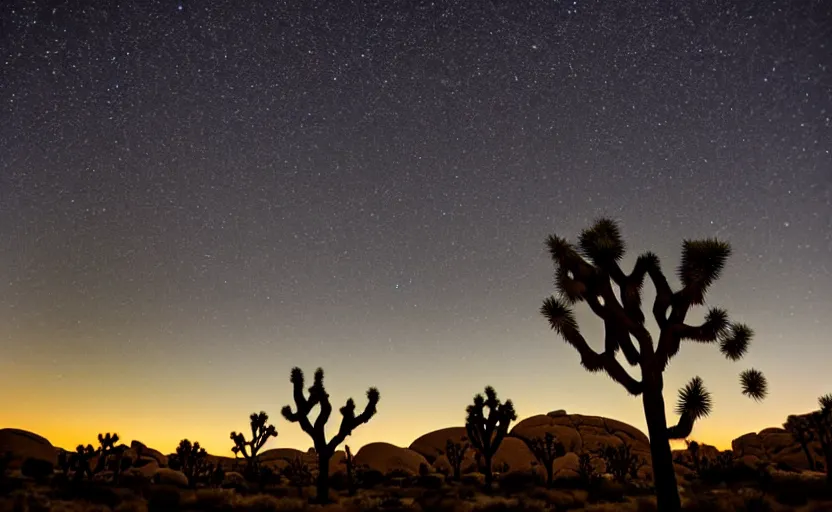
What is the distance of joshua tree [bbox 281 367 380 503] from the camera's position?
19484 millimetres

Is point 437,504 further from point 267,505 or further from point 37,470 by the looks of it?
point 37,470

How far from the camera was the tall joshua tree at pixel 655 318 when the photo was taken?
40.1ft

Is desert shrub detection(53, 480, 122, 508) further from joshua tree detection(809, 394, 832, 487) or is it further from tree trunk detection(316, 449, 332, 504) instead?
joshua tree detection(809, 394, 832, 487)

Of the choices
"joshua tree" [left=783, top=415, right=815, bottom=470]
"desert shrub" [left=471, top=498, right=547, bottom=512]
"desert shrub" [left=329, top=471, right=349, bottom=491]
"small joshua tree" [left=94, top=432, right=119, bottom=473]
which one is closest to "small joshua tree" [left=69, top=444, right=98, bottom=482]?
"small joshua tree" [left=94, top=432, right=119, bottom=473]

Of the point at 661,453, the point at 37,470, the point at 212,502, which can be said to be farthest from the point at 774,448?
the point at 37,470

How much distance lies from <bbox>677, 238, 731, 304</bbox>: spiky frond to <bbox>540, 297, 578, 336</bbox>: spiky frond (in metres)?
2.79

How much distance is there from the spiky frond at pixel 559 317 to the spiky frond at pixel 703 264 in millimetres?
2793

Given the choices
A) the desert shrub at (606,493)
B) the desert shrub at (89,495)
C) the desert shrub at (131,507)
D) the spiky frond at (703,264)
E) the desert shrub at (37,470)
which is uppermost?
the spiky frond at (703,264)

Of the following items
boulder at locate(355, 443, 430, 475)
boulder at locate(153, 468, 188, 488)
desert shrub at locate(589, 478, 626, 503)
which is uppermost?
boulder at locate(355, 443, 430, 475)

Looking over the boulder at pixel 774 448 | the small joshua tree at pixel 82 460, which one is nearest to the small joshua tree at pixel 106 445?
the small joshua tree at pixel 82 460

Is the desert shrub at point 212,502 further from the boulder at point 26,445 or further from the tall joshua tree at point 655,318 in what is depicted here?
the boulder at point 26,445

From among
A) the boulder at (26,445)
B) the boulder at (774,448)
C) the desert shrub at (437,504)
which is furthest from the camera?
the boulder at (774,448)

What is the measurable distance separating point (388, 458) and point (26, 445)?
2673cm

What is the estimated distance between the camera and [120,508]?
13.7 m
